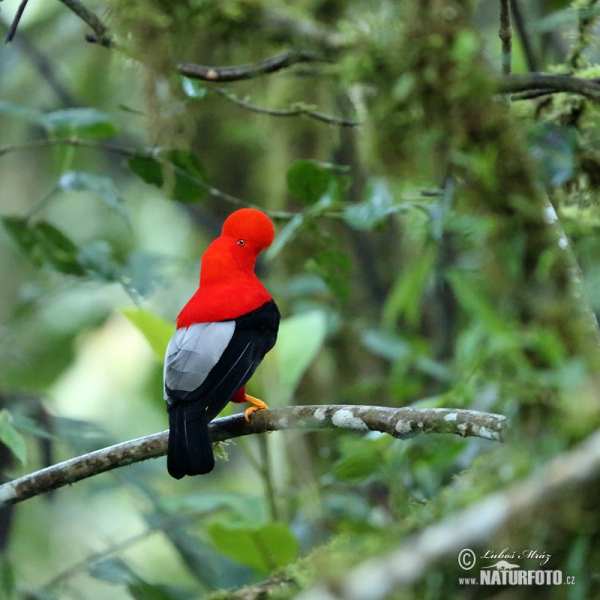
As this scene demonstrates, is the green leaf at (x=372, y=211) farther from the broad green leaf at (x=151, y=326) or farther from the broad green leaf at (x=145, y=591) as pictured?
the broad green leaf at (x=145, y=591)

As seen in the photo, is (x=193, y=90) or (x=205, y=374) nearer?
(x=205, y=374)

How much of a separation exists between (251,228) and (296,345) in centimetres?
79

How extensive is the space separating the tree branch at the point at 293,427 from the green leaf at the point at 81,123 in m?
1.16

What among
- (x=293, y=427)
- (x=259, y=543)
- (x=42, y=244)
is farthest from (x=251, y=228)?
(x=259, y=543)

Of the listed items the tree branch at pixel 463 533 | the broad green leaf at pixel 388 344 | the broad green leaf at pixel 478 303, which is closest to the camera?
the tree branch at pixel 463 533

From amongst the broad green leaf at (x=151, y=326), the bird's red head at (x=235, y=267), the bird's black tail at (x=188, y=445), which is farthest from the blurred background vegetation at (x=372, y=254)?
the bird's black tail at (x=188, y=445)

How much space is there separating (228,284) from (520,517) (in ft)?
4.71

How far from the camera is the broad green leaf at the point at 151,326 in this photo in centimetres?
258

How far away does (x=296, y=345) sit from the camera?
9.72 ft

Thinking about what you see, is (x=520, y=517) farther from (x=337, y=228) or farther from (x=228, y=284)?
(x=337, y=228)

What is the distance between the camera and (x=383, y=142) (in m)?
2.62

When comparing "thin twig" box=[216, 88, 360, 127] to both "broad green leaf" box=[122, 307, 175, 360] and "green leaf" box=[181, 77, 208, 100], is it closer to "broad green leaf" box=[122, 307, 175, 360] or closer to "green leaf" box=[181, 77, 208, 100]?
"green leaf" box=[181, 77, 208, 100]

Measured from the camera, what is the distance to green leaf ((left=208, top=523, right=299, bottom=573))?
243cm

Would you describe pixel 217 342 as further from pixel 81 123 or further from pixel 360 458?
pixel 81 123
